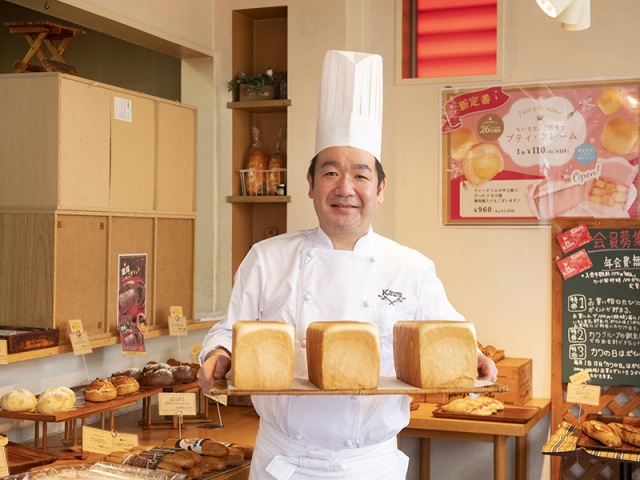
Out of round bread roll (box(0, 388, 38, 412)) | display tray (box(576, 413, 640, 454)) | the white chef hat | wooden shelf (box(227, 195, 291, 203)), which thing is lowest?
display tray (box(576, 413, 640, 454))

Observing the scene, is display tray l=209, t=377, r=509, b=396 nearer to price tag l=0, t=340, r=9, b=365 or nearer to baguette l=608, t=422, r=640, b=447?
price tag l=0, t=340, r=9, b=365

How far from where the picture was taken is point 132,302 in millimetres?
3674

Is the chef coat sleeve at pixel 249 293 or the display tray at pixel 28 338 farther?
the display tray at pixel 28 338

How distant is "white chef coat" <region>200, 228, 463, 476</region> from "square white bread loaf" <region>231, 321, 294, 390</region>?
17 centimetres

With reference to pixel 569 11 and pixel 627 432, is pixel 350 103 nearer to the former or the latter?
pixel 569 11

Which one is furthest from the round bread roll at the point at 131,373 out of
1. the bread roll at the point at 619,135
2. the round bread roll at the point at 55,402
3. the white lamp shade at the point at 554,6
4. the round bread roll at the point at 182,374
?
the bread roll at the point at 619,135

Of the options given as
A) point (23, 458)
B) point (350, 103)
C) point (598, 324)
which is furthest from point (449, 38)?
point (23, 458)

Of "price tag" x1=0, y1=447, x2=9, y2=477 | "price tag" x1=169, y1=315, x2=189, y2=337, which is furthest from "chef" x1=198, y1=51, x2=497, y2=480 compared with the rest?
"price tag" x1=169, y1=315, x2=189, y2=337

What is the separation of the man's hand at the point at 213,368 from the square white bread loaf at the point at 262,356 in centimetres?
6

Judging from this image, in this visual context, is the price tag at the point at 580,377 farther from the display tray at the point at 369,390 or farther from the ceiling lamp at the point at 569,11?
the display tray at the point at 369,390

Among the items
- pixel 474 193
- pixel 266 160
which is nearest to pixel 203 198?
pixel 266 160

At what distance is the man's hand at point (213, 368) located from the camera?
75.7 inches

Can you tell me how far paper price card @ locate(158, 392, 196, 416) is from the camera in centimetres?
324

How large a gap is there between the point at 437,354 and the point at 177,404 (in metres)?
1.55
